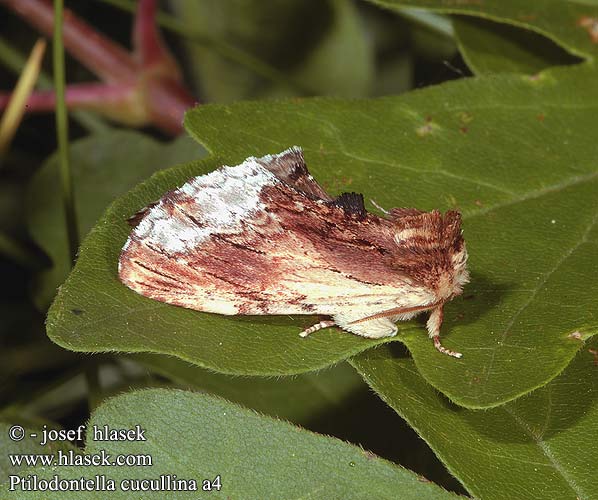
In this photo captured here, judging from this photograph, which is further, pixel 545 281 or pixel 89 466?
pixel 545 281

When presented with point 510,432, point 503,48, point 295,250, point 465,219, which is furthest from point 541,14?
point 510,432

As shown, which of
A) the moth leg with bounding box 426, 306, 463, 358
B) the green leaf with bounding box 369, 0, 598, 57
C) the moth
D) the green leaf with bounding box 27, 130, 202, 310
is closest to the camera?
the moth leg with bounding box 426, 306, 463, 358

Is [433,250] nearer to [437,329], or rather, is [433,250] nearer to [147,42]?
[437,329]

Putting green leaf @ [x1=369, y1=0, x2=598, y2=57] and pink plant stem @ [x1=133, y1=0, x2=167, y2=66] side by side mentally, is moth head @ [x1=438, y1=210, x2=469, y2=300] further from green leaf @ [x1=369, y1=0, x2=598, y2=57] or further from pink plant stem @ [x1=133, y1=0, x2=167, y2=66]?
pink plant stem @ [x1=133, y1=0, x2=167, y2=66]

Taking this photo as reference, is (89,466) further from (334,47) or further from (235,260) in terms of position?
(334,47)

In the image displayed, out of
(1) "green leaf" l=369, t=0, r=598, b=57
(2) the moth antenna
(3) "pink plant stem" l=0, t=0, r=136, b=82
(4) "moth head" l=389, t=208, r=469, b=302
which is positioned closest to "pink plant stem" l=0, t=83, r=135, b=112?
(3) "pink plant stem" l=0, t=0, r=136, b=82

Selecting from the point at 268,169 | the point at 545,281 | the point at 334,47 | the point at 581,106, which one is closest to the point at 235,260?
the point at 268,169
